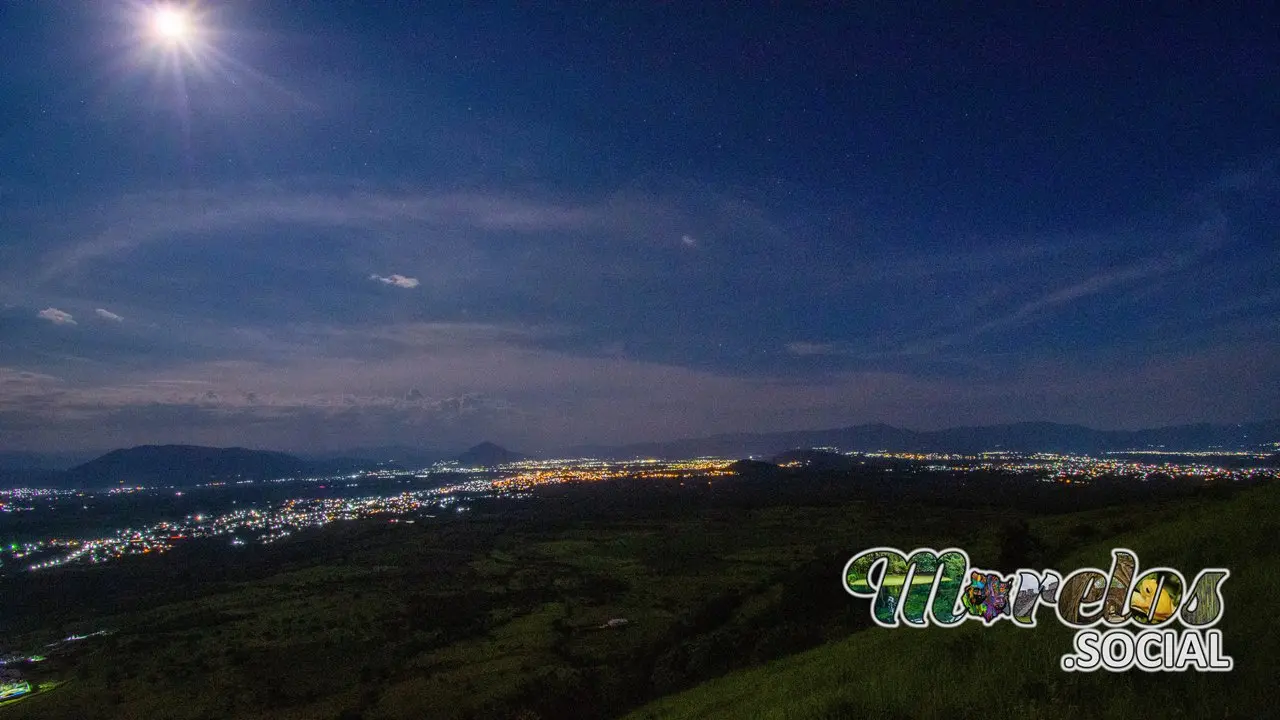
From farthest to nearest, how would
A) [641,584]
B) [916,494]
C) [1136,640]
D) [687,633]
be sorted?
1. [916,494]
2. [641,584]
3. [687,633]
4. [1136,640]

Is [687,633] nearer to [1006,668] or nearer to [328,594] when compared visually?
[1006,668]

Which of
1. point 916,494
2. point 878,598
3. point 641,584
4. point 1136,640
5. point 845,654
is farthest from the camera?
point 916,494

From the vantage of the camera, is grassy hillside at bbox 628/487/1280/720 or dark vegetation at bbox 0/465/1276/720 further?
dark vegetation at bbox 0/465/1276/720

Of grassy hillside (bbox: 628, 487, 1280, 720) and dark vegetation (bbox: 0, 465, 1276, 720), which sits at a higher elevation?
grassy hillside (bbox: 628, 487, 1280, 720)

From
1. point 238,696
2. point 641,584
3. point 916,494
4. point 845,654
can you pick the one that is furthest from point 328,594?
point 916,494

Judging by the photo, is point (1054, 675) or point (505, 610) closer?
point (1054, 675)

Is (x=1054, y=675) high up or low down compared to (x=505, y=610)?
up

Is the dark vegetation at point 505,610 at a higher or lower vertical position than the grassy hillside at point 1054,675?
lower

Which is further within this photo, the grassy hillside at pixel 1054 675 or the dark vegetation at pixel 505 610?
the dark vegetation at pixel 505 610
